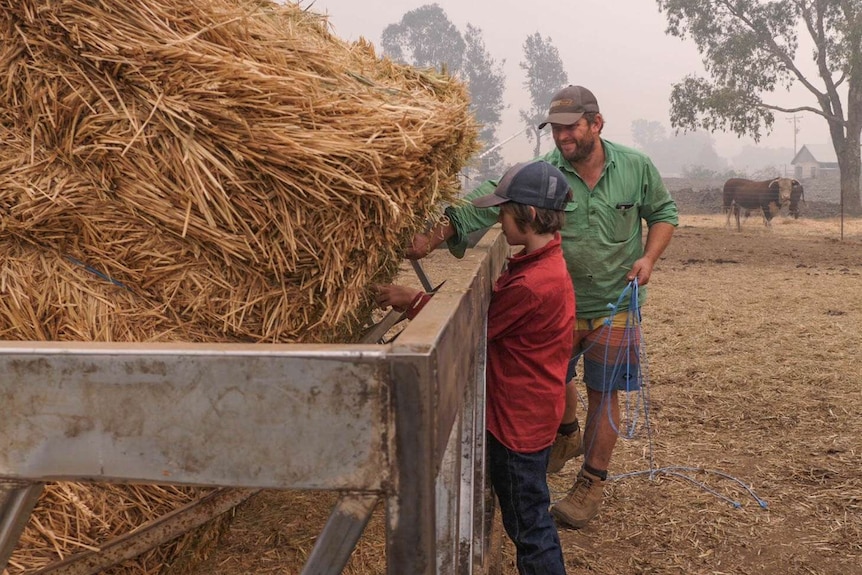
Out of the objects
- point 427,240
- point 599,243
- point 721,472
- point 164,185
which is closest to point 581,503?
point 721,472

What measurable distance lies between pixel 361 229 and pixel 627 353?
8.27ft

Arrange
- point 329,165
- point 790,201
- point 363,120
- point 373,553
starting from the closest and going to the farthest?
point 329,165, point 363,120, point 373,553, point 790,201

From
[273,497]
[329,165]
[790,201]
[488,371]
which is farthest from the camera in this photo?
[790,201]

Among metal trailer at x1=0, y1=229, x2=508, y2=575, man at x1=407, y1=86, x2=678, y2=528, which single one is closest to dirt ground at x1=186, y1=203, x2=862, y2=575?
man at x1=407, y1=86, x2=678, y2=528

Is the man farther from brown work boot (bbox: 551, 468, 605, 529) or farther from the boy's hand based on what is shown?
the boy's hand

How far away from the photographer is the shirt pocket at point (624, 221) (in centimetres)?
404

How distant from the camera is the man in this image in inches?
155

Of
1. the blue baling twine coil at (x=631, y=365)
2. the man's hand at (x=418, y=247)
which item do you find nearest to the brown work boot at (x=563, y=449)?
the blue baling twine coil at (x=631, y=365)

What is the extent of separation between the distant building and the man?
251ft

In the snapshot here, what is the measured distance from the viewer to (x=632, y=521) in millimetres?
4043

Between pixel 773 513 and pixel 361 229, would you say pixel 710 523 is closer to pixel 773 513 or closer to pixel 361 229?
pixel 773 513

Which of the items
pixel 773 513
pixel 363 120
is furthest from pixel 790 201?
pixel 363 120

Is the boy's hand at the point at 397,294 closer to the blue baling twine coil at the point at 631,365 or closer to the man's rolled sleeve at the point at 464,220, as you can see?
the man's rolled sleeve at the point at 464,220

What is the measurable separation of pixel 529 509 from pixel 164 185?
1845 millimetres
